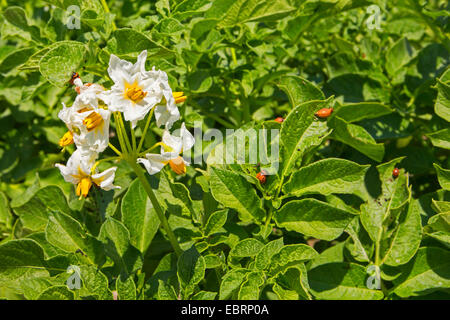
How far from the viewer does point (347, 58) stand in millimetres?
→ 1564

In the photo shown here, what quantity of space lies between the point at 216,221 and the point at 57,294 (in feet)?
1.25

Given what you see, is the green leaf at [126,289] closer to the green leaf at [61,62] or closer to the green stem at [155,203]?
the green stem at [155,203]

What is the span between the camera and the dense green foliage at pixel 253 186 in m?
1.07

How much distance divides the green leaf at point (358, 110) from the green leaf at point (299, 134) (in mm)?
105

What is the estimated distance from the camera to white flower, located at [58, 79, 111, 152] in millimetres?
955

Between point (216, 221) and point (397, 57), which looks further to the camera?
point (397, 57)

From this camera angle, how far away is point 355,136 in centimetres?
123

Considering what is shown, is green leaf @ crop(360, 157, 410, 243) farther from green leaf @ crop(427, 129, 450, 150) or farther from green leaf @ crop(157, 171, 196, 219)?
green leaf @ crop(157, 171, 196, 219)

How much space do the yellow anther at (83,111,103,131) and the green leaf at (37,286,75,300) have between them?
0.35 meters

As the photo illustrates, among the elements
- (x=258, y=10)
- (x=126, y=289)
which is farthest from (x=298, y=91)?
(x=126, y=289)

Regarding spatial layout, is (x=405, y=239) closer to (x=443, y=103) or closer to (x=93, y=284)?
(x=443, y=103)

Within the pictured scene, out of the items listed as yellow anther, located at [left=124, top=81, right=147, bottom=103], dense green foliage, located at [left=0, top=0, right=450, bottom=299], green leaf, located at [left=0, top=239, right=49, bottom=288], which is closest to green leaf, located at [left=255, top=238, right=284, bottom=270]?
dense green foliage, located at [left=0, top=0, right=450, bottom=299]
